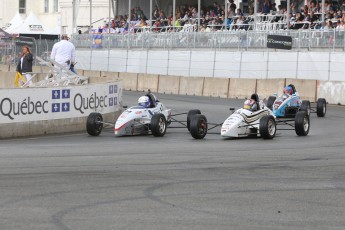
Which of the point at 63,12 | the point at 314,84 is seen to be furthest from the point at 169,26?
the point at 63,12

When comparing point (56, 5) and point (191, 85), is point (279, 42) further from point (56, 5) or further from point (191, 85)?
point (56, 5)

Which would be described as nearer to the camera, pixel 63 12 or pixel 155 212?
pixel 155 212

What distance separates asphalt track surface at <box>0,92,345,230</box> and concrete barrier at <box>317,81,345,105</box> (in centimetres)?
1213

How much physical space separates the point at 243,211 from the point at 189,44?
30.6 m

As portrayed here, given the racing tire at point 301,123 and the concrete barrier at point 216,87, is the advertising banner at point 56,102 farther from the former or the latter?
the concrete barrier at point 216,87

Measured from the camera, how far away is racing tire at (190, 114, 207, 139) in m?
19.0

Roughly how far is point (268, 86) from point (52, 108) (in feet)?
46.5

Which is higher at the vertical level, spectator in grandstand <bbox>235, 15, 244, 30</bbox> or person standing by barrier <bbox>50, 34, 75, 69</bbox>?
spectator in grandstand <bbox>235, 15, 244, 30</bbox>

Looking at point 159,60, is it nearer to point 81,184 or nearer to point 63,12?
point 63,12

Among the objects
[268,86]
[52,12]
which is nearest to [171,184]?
[268,86]

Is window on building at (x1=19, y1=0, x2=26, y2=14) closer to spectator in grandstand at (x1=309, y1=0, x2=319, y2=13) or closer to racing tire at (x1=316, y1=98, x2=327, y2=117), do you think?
spectator in grandstand at (x1=309, y1=0, x2=319, y2=13)

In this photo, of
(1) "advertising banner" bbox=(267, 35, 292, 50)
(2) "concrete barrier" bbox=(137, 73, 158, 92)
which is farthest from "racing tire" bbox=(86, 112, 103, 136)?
(2) "concrete barrier" bbox=(137, 73, 158, 92)

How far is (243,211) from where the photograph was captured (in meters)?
9.57

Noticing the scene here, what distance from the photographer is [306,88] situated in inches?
1256
